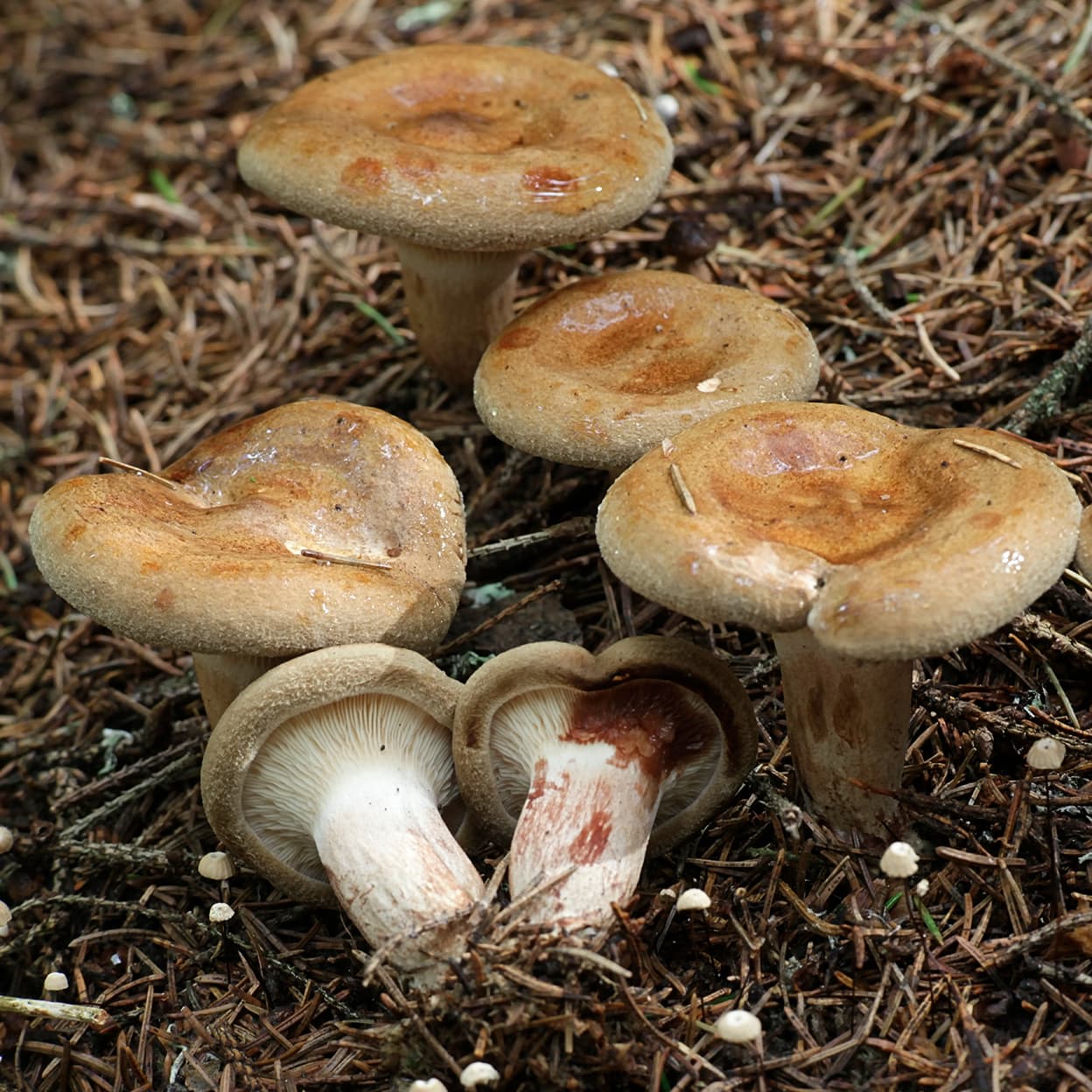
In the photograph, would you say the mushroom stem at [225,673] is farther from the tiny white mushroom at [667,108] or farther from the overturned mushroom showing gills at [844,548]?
the tiny white mushroom at [667,108]

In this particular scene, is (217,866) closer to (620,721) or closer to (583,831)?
(583,831)

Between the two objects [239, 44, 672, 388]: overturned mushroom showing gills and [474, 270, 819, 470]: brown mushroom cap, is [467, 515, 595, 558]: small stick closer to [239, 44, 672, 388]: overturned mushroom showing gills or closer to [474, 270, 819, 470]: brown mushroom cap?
[474, 270, 819, 470]: brown mushroom cap

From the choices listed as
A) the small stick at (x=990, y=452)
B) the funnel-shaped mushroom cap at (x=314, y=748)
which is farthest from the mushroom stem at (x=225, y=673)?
the small stick at (x=990, y=452)

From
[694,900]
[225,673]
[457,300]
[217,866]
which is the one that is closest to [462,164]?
[457,300]

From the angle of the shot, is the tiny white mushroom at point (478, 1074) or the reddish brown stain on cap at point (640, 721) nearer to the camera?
the tiny white mushroom at point (478, 1074)

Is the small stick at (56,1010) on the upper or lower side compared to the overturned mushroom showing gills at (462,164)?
lower

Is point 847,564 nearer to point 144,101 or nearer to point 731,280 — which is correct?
point 731,280

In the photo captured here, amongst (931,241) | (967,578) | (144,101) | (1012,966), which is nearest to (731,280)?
(931,241)
